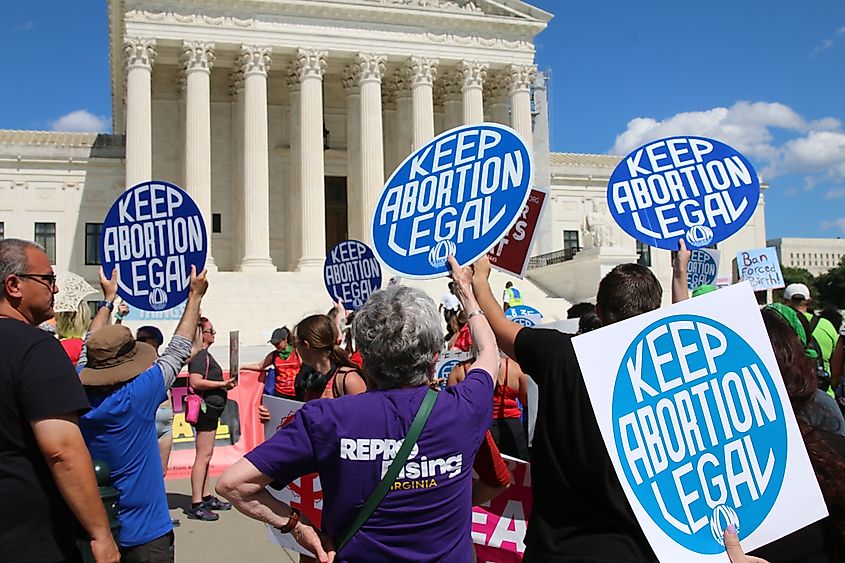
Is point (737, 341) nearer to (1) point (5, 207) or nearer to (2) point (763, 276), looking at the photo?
(2) point (763, 276)

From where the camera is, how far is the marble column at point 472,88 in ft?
126

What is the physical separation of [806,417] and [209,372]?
22.6ft

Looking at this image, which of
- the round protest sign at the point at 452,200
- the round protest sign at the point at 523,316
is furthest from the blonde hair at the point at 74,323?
the round protest sign at the point at 523,316

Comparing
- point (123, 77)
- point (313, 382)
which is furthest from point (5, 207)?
point (313, 382)

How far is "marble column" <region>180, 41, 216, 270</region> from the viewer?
1357 inches

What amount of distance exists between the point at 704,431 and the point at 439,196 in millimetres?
2414

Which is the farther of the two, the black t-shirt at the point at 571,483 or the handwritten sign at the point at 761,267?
the handwritten sign at the point at 761,267

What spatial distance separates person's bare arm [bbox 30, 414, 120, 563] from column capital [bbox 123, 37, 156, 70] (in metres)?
34.2

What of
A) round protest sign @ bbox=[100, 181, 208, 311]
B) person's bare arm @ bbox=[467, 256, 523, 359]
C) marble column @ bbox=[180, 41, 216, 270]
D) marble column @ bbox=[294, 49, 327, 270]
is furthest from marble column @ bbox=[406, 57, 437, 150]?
person's bare arm @ bbox=[467, 256, 523, 359]

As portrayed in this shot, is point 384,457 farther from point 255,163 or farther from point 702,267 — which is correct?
point 255,163

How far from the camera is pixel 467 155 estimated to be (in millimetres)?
4648

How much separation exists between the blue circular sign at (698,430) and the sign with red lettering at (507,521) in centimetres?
253

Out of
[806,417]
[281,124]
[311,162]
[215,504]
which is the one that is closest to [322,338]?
[806,417]

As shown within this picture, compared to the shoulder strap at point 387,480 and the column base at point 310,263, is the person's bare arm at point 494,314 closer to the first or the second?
the shoulder strap at point 387,480
